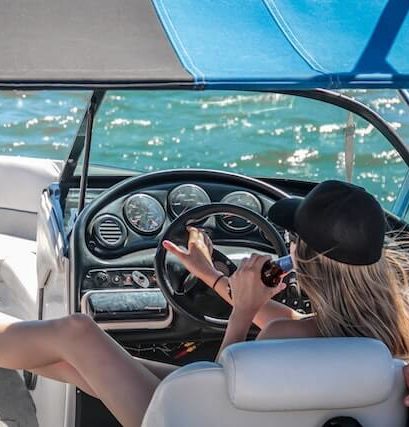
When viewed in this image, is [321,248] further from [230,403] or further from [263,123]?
[263,123]

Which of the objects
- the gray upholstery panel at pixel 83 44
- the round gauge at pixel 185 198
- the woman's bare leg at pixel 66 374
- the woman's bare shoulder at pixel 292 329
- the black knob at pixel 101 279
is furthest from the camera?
the round gauge at pixel 185 198

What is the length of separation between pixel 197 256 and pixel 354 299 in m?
0.70

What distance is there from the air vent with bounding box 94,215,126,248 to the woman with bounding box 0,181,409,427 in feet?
1.82

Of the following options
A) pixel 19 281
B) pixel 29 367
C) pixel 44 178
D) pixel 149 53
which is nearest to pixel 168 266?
pixel 29 367

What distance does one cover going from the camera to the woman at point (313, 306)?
6.88 feet

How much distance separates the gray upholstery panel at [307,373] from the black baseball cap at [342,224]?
265 millimetres

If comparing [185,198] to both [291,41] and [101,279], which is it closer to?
[101,279]

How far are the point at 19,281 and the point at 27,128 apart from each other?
20.4 ft

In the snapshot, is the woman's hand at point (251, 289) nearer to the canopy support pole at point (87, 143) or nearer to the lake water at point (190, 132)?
the canopy support pole at point (87, 143)

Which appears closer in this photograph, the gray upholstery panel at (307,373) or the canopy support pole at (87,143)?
the gray upholstery panel at (307,373)

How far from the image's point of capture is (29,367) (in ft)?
Answer: 8.52

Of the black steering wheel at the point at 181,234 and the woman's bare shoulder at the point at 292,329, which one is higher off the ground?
the woman's bare shoulder at the point at 292,329

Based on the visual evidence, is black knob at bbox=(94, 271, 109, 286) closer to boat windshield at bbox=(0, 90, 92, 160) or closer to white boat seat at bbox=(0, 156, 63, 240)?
white boat seat at bbox=(0, 156, 63, 240)

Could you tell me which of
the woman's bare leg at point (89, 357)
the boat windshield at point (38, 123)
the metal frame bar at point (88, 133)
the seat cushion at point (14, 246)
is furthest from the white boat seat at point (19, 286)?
the boat windshield at point (38, 123)
